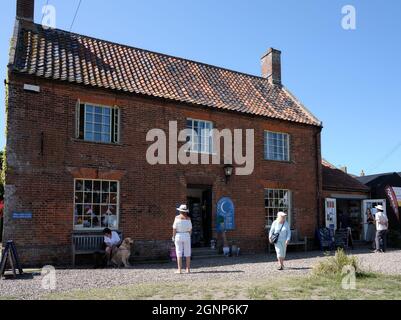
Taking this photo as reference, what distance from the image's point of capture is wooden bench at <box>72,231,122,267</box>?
13242 mm

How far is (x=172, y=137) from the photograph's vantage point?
51.4 feet

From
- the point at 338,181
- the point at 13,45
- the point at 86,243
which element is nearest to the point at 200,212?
the point at 86,243

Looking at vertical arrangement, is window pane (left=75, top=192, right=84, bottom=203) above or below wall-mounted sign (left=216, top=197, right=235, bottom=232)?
above

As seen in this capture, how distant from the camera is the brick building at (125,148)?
42.9ft

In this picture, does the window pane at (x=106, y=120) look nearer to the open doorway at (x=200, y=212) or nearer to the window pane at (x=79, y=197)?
the window pane at (x=79, y=197)

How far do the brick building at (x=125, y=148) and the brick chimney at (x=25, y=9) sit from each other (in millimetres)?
34

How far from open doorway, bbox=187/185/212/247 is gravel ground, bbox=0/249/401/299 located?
2.14 m

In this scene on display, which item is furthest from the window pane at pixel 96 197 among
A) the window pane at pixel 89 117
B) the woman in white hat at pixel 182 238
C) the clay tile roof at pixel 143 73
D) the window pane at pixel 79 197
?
the woman in white hat at pixel 182 238

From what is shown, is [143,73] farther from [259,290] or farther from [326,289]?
[326,289]

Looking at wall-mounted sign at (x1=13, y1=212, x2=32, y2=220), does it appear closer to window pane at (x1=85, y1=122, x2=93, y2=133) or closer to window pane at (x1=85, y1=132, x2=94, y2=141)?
window pane at (x1=85, y1=132, x2=94, y2=141)

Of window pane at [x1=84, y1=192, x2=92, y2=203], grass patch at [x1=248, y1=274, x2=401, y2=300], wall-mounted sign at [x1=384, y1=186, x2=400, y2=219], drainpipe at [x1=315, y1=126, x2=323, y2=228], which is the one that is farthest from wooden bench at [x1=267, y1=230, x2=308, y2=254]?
window pane at [x1=84, y1=192, x2=92, y2=203]
